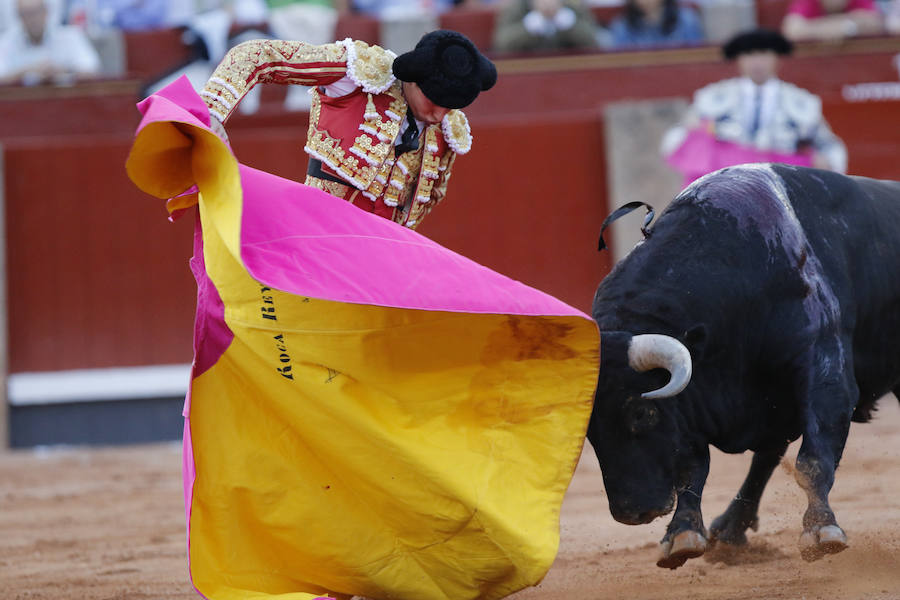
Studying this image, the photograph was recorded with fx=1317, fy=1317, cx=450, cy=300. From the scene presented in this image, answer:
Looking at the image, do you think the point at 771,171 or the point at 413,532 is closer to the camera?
the point at 413,532

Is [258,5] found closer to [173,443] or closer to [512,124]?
[512,124]

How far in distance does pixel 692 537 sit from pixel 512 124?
457 cm

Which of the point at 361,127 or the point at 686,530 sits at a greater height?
the point at 361,127

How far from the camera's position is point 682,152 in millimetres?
5941

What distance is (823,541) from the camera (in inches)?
109

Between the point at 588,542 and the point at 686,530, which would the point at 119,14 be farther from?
the point at 686,530

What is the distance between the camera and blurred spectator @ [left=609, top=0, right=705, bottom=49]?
7367 mm

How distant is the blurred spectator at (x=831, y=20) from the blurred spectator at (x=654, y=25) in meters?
0.54

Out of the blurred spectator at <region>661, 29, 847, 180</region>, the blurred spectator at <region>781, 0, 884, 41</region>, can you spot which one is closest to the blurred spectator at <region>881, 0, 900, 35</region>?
the blurred spectator at <region>781, 0, 884, 41</region>

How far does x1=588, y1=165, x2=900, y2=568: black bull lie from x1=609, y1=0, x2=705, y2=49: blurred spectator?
421 cm

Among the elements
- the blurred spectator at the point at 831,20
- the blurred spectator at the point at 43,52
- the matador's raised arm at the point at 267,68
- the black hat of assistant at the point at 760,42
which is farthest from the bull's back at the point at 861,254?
the blurred spectator at the point at 43,52

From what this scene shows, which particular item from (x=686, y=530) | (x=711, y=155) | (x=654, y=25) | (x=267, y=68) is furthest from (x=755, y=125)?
(x=267, y=68)

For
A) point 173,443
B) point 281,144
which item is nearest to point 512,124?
point 281,144

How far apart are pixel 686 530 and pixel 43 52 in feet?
18.1
